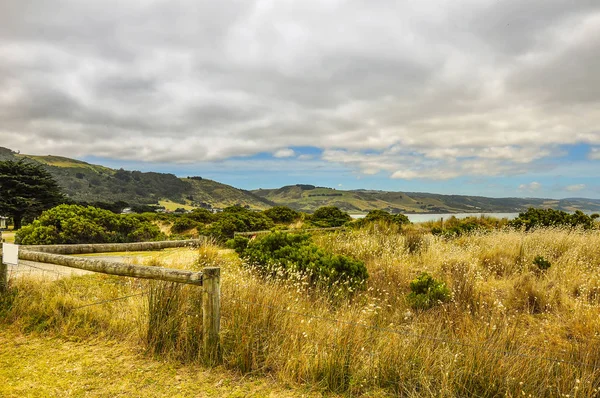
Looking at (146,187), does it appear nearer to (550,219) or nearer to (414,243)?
(550,219)

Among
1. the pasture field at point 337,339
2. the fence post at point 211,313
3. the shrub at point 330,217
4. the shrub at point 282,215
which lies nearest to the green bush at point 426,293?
the pasture field at point 337,339

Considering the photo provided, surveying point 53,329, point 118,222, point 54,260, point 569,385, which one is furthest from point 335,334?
point 118,222

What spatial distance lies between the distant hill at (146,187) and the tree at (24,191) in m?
106

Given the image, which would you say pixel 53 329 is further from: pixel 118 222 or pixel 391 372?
pixel 118 222

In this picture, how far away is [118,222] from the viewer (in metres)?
14.4

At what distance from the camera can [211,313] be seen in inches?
163

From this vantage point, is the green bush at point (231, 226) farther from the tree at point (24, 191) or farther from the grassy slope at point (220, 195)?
the grassy slope at point (220, 195)

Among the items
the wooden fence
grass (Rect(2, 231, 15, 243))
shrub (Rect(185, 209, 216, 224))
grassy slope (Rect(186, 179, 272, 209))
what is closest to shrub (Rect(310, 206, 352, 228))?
shrub (Rect(185, 209, 216, 224))

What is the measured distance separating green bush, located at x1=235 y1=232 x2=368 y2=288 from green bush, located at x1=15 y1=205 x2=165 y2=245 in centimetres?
736

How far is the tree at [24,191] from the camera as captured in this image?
75.8 feet

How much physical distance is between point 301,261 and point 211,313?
429 cm

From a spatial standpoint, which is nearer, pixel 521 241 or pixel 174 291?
pixel 174 291

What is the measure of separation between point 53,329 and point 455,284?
8076 mm

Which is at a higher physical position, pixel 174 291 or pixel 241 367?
pixel 174 291
